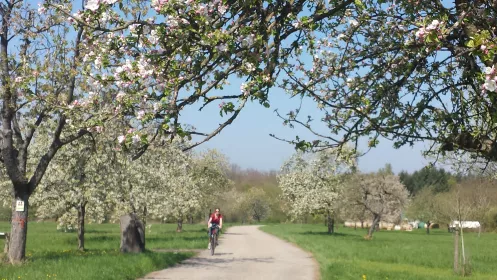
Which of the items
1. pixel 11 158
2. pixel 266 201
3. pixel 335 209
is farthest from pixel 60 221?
pixel 266 201

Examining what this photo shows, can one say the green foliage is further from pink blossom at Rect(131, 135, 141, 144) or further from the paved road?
pink blossom at Rect(131, 135, 141, 144)

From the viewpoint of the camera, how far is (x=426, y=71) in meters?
7.55

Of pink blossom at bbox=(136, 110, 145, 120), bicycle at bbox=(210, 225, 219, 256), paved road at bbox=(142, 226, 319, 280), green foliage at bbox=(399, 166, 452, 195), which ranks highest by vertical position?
green foliage at bbox=(399, 166, 452, 195)

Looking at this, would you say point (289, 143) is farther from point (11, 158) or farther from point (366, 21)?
point (11, 158)

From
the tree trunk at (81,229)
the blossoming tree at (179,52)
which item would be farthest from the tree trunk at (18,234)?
the blossoming tree at (179,52)

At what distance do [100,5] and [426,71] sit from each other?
4628 mm

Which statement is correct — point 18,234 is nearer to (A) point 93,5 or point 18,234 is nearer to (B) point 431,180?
(A) point 93,5

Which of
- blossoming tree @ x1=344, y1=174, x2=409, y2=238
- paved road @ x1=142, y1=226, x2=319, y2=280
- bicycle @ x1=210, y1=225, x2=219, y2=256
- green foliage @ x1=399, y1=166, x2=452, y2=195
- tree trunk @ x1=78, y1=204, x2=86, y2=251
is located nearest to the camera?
paved road @ x1=142, y1=226, x2=319, y2=280

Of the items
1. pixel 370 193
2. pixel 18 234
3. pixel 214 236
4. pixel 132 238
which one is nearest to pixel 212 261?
pixel 132 238

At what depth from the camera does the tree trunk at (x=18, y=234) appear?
48.5 ft

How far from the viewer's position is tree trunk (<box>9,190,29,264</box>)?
14773 mm

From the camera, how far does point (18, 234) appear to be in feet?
49.0

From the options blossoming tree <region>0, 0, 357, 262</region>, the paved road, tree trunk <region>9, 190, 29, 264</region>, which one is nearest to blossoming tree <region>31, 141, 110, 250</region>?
tree trunk <region>9, 190, 29, 264</region>

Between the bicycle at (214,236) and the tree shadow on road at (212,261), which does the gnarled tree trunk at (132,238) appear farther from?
the bicycle at (214,236)
